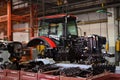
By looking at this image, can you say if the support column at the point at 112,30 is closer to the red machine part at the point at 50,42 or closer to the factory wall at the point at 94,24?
the factory wall at the point at 94,24

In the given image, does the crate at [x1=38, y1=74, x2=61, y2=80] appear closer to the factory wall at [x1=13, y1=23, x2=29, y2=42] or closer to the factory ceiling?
the factory ceiling

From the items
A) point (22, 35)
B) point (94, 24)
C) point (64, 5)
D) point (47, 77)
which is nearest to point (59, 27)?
point (64, 5)

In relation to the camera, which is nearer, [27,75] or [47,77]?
[47,77]

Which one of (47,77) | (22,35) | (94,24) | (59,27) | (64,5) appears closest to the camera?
(47,77)

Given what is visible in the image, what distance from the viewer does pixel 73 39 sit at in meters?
7.36

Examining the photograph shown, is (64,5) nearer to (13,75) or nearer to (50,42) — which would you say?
(50,42)

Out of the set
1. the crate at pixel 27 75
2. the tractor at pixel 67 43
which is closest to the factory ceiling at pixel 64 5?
the tractor at pixel 67 43

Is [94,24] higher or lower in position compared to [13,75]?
higher

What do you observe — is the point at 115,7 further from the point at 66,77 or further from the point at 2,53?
the point at 66,77

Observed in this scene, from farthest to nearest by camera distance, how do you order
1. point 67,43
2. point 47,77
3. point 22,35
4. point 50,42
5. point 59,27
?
point 22,35 < point 59,27 < point 67,43 < point 50,42 < point 47,77

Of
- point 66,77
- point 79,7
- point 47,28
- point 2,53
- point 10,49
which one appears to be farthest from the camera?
point 79,7

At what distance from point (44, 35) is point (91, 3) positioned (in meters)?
5.28

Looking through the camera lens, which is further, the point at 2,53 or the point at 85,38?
the point at 85,38

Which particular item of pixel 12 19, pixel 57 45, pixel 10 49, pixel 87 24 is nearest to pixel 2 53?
pixel 10 49
